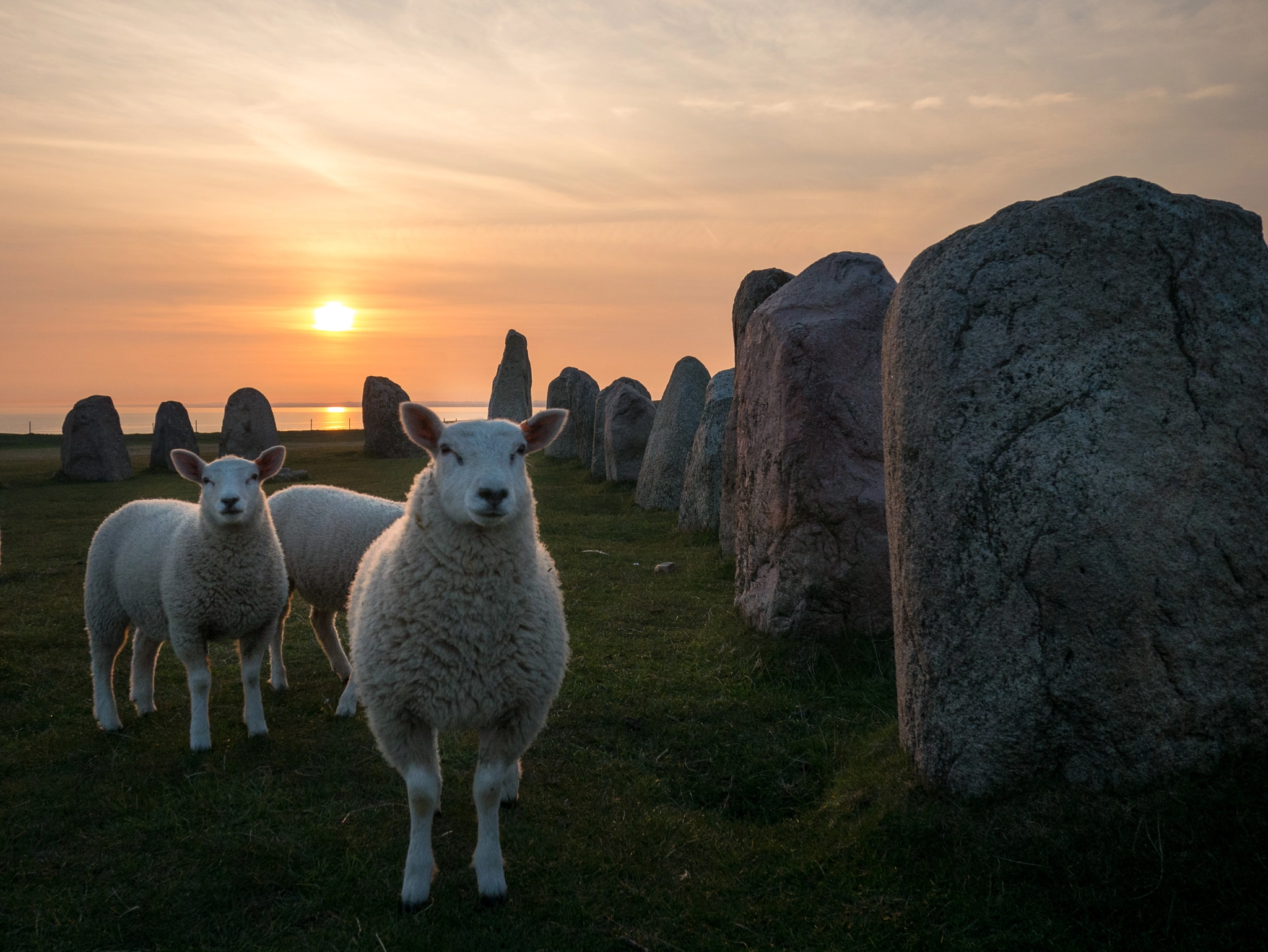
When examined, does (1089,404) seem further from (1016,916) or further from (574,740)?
(574,740)

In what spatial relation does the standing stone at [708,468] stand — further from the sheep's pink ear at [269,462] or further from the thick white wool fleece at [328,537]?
the sheep's pink ear at [269,462]

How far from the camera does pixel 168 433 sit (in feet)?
80.8

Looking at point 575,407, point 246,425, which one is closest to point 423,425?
point 575,407

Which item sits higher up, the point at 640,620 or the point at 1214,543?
the point at 1214,543

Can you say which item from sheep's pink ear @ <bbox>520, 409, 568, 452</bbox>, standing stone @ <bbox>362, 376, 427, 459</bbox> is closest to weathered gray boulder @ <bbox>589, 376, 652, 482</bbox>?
standing stone @ <bbox>362, 376, 427, 459</bbox>

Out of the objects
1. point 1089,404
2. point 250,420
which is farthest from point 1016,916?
point 250,420

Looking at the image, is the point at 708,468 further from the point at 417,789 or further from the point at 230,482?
the point at 417,789

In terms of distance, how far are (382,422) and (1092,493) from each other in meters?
25.9

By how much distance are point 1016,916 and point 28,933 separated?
4254mm

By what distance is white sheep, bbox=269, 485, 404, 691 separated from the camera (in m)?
6.55

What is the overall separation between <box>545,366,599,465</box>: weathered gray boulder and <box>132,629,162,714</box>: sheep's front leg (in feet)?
59.0

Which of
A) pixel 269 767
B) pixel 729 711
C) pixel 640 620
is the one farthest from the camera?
pixel 640 620

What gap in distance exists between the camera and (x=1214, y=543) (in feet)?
11.6

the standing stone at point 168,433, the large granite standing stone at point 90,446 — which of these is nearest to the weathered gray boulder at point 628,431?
the standing stone at point 168,433
